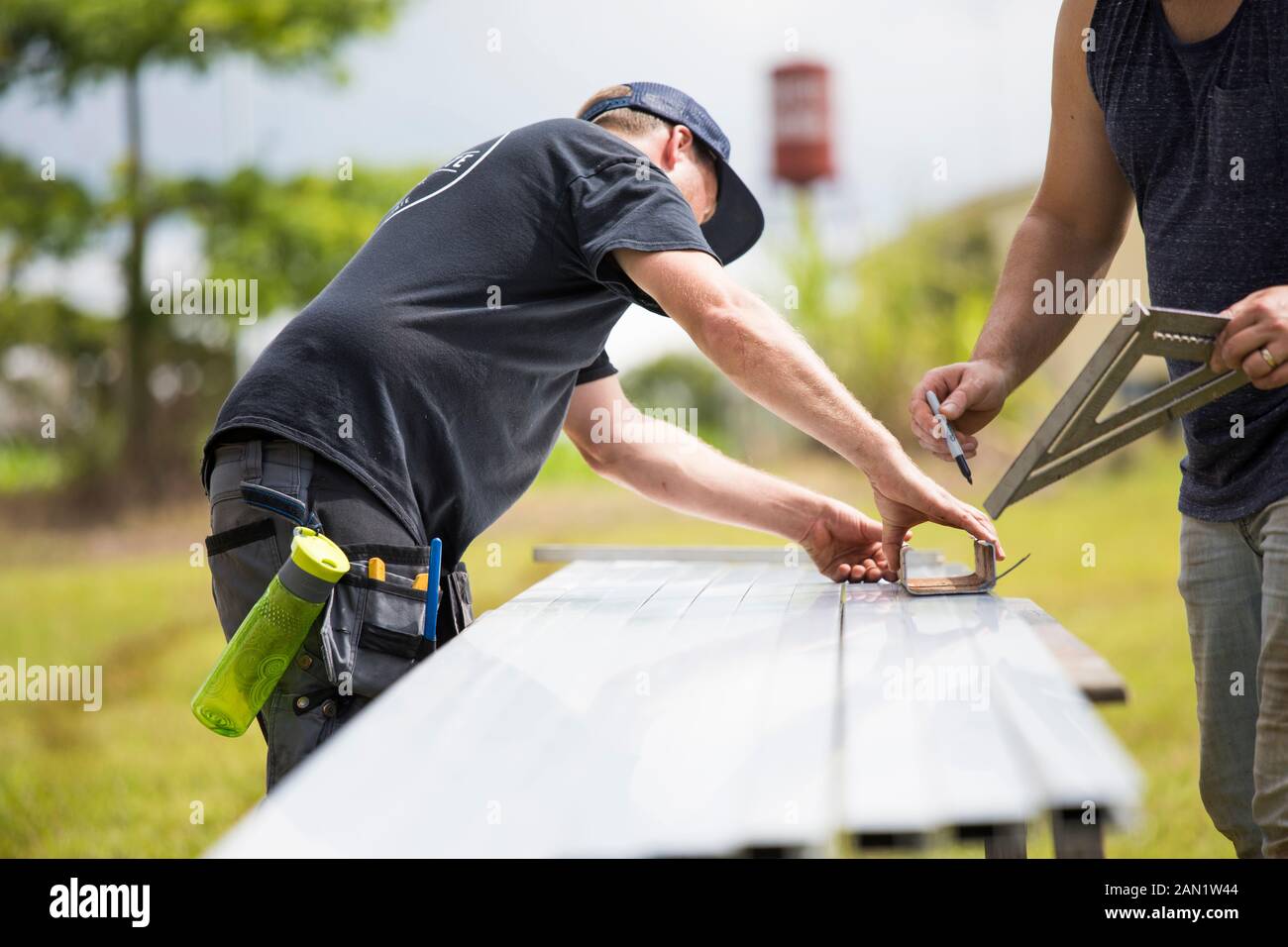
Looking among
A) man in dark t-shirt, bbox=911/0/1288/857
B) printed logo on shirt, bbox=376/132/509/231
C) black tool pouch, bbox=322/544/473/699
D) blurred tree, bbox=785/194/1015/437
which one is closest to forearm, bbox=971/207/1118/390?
man in dark t-shirt, bbox=911/0/1288/857

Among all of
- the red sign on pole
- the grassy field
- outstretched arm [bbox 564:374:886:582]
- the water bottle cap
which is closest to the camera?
the water bottle cap

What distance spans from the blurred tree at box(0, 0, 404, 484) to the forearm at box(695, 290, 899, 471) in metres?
9.08

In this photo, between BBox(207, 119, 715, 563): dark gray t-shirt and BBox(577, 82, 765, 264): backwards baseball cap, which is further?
BBox(577, 82, 765, 264): backwards baseball cap

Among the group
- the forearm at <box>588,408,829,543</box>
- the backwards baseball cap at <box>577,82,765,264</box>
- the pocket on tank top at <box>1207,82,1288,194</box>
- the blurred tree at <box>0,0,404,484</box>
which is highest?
the blurred tree at <box>0,0,404,484</box>

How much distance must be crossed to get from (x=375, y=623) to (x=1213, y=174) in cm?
129

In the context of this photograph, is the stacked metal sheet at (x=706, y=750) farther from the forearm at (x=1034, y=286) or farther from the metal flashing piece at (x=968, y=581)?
the forearm at (x=1034, y=286)

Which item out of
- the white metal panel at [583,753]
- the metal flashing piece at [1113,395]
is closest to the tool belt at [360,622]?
the white metal panel at [583,753]

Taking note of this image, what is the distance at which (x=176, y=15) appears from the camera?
10039 millimetres

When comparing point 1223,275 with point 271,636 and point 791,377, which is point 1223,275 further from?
point 271,636

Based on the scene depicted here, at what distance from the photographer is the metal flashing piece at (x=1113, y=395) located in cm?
140

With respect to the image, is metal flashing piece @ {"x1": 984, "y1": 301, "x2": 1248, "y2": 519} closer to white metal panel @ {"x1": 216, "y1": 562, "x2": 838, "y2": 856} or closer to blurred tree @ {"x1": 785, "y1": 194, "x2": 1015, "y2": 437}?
white metal panel @ {"x1": 216, "y1": 562, "x2": 838, "y2": 856}

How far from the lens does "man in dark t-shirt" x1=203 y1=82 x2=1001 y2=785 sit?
1641 millimetres

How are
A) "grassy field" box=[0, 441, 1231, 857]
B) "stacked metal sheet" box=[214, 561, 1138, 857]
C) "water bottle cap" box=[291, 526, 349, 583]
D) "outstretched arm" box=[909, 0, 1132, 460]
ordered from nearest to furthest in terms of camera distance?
1. "stacked metal sheet" box=[214, 561, 1138, 857]
2. "water bottle cap" box=[291, 526, 349, 583]
3. "outstretched arm" box=[909, 0, 1132, 460]
4. "grassy field" box=[0, 441, 1231, 857]
